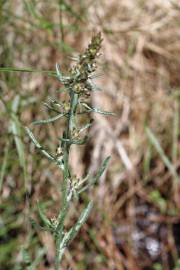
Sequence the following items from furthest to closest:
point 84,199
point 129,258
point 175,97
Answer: point 175,97 < point 129,258 < point 84,199

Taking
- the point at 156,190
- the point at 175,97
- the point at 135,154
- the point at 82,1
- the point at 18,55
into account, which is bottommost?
the point at 156,190

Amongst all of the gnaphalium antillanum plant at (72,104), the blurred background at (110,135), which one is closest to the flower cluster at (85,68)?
the gnaphalium antillanum plant at (72,104)

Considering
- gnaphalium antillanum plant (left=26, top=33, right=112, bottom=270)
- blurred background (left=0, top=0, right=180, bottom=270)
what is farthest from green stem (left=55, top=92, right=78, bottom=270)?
blurred background (left=0, top=0, right=180, bottom=270)

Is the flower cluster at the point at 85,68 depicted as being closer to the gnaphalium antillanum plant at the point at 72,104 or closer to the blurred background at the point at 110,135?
the gnaphalium antillanum plant at the point at 72,104

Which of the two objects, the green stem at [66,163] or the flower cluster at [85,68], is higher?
the flower cluster at [85,68]

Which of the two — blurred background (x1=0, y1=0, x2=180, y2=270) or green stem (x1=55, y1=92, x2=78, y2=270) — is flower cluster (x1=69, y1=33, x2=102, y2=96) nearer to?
green stem (x1=55, y1=92, x2=78, y2=270)

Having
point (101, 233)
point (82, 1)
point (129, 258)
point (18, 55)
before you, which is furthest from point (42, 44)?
point (129, 258)

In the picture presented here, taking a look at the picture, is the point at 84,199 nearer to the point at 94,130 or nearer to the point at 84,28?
the point at 94,130

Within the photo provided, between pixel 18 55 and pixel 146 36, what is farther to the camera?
pixel 146 36
